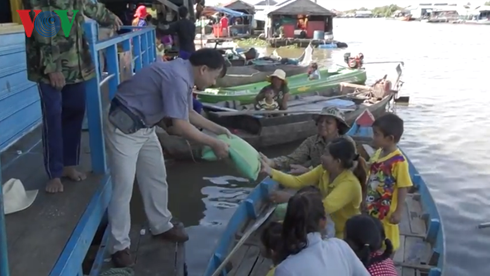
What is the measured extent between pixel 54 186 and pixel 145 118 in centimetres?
82

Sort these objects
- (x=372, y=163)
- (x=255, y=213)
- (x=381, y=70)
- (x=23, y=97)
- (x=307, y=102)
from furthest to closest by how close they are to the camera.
A: (x=381, y=70), (x=307, y=102), (x=23, y=97), (x=255, y=213), (x=372, y=163)

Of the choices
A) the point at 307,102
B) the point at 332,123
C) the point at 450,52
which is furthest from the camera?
the point at 450,52

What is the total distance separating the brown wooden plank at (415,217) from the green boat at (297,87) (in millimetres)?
6034

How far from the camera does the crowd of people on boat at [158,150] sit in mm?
3156

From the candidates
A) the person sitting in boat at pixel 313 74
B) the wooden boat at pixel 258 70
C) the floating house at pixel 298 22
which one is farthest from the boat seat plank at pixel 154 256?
the floating house at pixel 298 22

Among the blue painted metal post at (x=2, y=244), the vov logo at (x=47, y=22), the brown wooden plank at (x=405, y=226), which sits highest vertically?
the vov logo at (x=47, y=22)

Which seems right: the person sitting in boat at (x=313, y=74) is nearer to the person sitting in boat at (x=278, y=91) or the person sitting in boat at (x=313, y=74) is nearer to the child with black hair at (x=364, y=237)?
the person sitting in boat at (x=278, y=91)

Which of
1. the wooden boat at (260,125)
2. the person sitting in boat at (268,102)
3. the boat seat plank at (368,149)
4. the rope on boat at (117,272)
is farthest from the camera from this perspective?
the person sitting in boat at (268,102)

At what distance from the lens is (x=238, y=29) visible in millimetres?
39062

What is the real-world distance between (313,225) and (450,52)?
30299mm

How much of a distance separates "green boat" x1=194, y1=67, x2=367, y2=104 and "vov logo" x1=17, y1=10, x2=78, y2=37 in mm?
7513

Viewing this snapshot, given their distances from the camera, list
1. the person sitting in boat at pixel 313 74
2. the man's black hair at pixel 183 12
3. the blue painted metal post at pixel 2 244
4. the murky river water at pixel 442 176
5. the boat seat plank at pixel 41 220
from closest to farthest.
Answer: the blue painted metal post at pixel 2 244 < the boat seat plank at pixel 41 220 < the murky river water at pixel 442 176 < the man's black hair at pixel 183 12 < the person sitting in boat at pixel 313 74

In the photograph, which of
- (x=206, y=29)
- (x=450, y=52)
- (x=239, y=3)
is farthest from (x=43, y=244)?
(x=239, y=3)

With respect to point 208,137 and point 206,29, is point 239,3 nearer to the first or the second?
point 206,29
